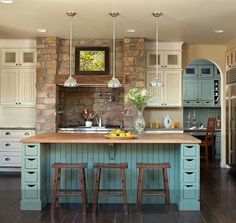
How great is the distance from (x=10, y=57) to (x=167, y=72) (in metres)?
3.25

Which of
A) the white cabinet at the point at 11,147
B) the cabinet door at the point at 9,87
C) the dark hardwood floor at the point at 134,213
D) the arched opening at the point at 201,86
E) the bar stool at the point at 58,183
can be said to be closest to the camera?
the dark hardwood floor at the point at 134,213

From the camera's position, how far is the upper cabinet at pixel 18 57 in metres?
7.70

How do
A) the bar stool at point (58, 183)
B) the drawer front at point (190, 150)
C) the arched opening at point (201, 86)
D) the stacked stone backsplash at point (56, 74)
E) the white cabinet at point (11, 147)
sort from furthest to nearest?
the arched opening at point (201, 86) < the white cabinet at point (11, 147) < the stacked stone backsplash at point (56, 74) < the drawer front at point (190, 150) < the bar stool at point (58, 183)

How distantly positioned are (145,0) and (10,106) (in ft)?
13.4

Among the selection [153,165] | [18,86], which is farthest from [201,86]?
[153,165]

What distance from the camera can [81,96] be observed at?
26.4 feet

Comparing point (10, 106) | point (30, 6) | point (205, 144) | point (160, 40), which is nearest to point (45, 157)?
point (30, 6)

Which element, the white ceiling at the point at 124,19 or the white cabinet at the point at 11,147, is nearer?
the white ceiling at the point at 124,19

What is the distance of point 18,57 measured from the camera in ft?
25.3

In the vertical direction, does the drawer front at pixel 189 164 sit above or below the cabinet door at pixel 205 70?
below

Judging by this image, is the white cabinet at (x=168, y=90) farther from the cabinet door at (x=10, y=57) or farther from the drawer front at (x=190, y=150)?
the drawer front at (x=190, y=150)

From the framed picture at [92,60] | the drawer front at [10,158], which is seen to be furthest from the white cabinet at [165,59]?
the drawer front at [10,158]

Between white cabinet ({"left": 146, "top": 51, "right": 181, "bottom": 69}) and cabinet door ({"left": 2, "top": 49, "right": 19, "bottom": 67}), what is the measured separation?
270cm

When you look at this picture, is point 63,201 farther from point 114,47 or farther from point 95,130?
point 114,47
